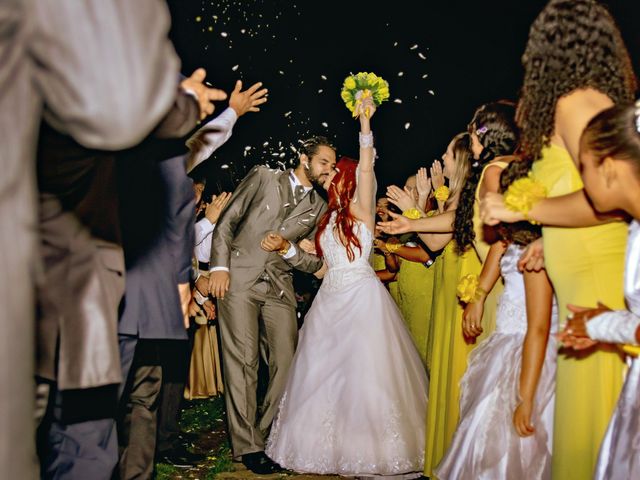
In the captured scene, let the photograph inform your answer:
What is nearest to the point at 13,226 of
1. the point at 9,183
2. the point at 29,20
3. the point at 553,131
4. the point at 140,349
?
the point at 9,183

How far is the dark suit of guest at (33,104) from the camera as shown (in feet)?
4.17

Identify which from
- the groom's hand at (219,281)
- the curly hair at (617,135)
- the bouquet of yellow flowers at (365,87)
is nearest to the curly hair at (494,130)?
the bouquet of yellow flowers at (365,87)

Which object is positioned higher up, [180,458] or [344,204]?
[344,204]

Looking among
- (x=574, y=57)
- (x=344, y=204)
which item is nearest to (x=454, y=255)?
(x=344, y=204)

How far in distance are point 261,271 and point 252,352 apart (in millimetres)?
604

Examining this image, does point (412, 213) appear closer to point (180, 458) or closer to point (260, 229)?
point (260, 229)

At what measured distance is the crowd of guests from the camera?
1318 millimetres

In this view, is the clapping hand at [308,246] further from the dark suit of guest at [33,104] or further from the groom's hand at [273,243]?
the dark suit of guest at [33,104]

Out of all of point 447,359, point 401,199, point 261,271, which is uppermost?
point 401,199

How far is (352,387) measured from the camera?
4516 mm

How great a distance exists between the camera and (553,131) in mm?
2604

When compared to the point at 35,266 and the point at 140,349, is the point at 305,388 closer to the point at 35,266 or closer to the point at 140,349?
the point at 140,349

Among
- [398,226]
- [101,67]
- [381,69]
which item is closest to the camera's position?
[101,67]

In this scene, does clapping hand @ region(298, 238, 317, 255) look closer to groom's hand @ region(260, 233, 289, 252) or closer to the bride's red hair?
groom's hand @ region(260, 233, 289, 252)
